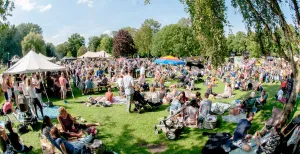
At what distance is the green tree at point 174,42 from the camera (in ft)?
192

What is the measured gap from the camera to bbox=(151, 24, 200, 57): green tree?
5865cm

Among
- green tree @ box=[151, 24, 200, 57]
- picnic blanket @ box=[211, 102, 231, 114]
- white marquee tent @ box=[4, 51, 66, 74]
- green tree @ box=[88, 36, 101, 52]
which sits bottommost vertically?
picnic blanket @ box=[211, 102, 231, 114]

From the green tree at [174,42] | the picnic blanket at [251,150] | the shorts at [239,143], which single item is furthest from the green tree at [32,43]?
the picnic blanket at [251,150]

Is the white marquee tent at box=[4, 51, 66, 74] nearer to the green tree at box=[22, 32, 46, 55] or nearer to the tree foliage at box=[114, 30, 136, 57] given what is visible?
the green tree at box=[22, 32, 46, 55]

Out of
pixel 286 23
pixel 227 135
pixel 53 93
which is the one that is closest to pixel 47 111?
pixel 53 93

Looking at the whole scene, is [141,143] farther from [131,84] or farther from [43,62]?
[43,62]

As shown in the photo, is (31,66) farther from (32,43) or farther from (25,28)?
(25,28)

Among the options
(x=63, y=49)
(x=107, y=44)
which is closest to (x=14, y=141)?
(x=107, y=44)

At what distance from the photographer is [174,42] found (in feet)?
201

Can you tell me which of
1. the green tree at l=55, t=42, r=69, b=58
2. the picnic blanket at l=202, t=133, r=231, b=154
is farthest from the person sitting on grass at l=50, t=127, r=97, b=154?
the green tree at l=55, t=42, r=69, b=58

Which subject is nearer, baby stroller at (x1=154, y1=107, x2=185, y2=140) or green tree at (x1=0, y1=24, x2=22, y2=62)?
baby stroller at (x1=154, y1=107, x2=185, y2=140)

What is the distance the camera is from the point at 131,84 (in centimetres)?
1047

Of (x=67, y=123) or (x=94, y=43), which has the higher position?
(x=94, y=43)

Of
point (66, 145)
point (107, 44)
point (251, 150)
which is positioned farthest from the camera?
point (107, 44)
